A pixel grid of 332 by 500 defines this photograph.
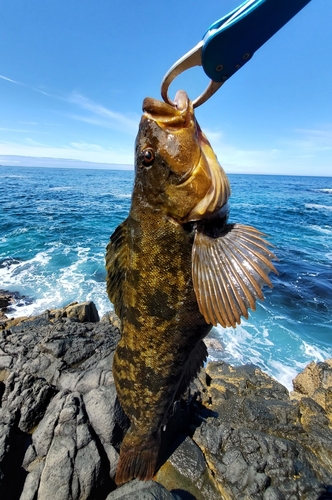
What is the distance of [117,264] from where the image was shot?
306 centimetres

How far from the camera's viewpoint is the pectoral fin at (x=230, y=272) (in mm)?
2178

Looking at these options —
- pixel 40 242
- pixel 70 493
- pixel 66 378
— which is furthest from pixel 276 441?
pixel 40 242

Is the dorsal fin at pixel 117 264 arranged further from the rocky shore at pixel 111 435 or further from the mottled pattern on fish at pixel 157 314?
the rocky shore at pixel 111 435

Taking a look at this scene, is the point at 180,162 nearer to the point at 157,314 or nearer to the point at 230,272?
the point at 230,272

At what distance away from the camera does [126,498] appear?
316 cm

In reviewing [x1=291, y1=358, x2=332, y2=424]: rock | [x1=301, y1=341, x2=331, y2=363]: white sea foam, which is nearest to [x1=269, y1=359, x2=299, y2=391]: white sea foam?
[x1=291, y1=358, x2=332, y2=424]: rock

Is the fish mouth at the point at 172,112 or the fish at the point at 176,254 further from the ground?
the fish mouth at the point at 172,112

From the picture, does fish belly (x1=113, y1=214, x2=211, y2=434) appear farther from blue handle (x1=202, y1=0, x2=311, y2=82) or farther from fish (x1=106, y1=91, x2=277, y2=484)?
blue handle (x1=202, y1=0, x2=311, y2=82)

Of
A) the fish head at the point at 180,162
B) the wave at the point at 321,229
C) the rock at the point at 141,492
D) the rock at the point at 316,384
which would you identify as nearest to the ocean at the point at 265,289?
the wave at the point at 321,229

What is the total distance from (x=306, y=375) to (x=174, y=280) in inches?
299

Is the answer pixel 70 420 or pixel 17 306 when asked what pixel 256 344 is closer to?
pixel 70 420

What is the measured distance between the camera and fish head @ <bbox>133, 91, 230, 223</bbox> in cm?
234

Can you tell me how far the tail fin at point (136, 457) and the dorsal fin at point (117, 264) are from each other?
5.86 ft

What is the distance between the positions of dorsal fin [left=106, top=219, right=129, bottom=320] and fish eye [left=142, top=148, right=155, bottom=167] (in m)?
0.67
